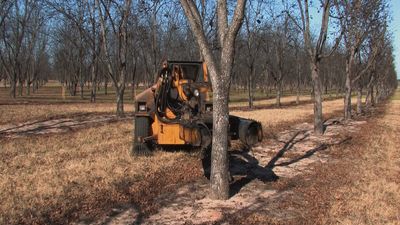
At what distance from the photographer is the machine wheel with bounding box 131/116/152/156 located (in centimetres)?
1082

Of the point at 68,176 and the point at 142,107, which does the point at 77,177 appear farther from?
the point at 142,107

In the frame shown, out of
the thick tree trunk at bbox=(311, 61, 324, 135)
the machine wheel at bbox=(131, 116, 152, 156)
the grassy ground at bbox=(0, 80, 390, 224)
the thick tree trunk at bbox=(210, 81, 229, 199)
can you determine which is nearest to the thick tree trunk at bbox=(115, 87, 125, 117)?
the grassy ground at bbox=(0, 80, 390, 224)

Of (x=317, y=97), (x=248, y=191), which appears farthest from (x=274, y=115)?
(x=248, y=191)

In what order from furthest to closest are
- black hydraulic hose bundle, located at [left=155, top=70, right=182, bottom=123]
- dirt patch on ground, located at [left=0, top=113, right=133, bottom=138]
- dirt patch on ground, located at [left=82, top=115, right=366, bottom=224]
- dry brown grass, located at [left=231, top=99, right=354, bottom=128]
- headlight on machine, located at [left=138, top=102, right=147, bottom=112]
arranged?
1. dry brown grass, located at [left=231, top=99, right=354, bottom=128]
2. dirt patch on ground, located at [left=0, top=113, right=133, bottom=138]
3. headlight on machine, located at [left=138, top=102, right=147, bottom=112]
4. black hydraulic hose bundle, located at [left=155, top=70, right=182, bottom=123]
5. dirt patch on ground, located at [left=82, top=115, right=366, bottom=224]

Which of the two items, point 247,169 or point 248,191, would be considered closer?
point 248,191

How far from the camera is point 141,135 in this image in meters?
10.9

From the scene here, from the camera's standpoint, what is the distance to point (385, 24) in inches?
958

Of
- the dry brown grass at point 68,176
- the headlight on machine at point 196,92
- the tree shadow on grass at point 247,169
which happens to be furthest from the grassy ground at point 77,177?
the headlight on machine at point 196,92

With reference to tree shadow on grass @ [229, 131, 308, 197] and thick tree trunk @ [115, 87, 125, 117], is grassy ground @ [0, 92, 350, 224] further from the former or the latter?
thick tree trunk @ [115, 87, 125, 117]

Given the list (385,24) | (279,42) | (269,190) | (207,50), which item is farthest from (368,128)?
(279,42)

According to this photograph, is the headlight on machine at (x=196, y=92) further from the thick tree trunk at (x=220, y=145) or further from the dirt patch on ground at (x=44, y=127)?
the dirt patch on ground at (x=44, y=127)

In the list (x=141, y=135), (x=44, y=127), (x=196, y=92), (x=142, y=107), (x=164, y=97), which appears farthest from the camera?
(x=44, y=127)

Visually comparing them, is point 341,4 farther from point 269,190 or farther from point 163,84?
point 269,190

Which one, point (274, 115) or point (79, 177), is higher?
point (274, 115)
